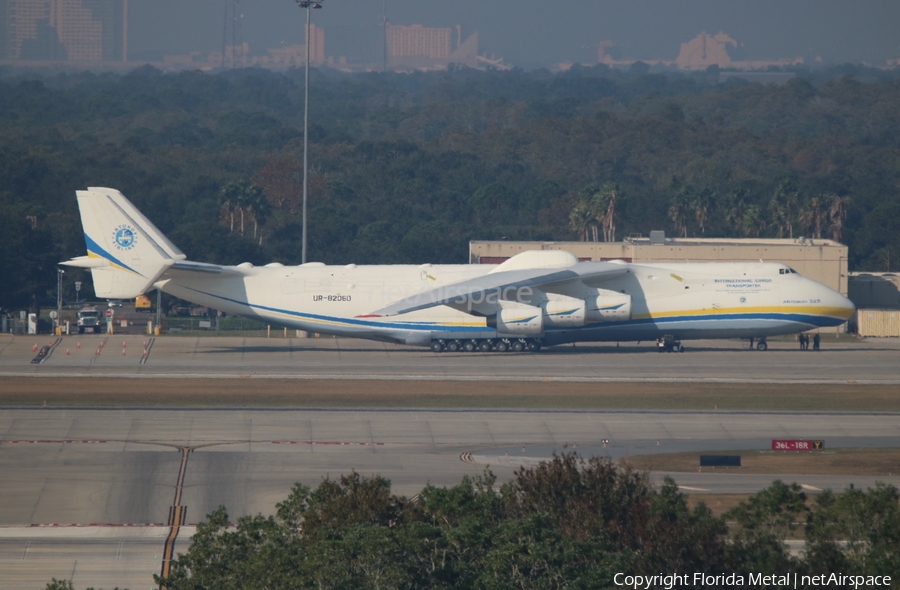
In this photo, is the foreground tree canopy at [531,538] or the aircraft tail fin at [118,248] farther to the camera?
the aircraft tail fin at [118,248]

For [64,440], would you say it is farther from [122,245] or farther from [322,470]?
[122,245]

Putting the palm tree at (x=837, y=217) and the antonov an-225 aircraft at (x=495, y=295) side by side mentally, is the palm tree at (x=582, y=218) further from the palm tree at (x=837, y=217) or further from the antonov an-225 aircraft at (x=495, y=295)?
the antonov an-225 aircraft at (x=495, y=295)

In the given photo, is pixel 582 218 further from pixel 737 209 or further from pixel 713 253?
pixel 713 253

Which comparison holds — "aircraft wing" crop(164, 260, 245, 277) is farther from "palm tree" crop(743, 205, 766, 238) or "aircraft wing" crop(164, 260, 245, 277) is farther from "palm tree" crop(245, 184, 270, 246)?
"palm tree" crop(743, 205, 766, 238)

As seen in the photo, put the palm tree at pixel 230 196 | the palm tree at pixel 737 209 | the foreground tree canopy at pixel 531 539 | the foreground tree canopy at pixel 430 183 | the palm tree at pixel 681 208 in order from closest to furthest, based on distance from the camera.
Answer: the foreground tree canopy at pixel 531 539
the foreground tree canopy at pixel 430 183
the palm tree at pixel 681 208
the palm tree at pixel 230 196
the palm tree at pixel 737 209

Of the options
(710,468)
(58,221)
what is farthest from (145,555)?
(58,221)

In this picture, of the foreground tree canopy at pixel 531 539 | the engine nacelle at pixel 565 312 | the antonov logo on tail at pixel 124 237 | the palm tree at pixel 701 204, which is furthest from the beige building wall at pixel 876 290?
the foreground tree canopy at pixel 531 539
